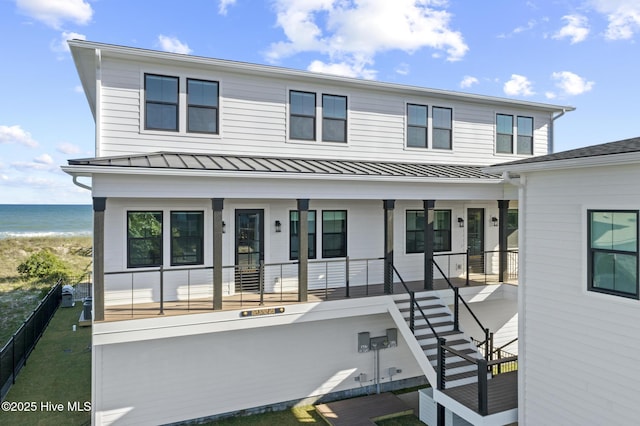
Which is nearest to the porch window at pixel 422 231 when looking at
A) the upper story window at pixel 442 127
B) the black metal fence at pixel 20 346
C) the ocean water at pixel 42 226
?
the upper story window at pixel 442 127

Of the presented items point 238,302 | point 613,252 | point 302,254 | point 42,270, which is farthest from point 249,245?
point 42,270

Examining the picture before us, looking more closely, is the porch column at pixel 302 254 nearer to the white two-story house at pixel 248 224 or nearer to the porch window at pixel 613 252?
the white two-story house at pixel 248 224

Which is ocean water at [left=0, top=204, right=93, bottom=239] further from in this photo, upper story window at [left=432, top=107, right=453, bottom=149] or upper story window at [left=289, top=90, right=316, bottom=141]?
upper story window at [left=432, top=107, right=453, bottom=149]

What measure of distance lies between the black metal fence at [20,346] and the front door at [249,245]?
20.1 feet

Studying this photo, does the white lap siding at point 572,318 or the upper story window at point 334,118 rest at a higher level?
the upper story window at point 334,118

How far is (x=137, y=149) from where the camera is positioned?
986 cm

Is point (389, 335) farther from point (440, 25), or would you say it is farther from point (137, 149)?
point (440, 25)

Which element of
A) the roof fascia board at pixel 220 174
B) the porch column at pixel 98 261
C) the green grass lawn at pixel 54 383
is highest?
the roof fascia board at pixel 220 174

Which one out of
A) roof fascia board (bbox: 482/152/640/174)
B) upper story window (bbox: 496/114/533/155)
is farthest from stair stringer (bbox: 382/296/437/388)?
upper story window (bbox: 496/114/533/155)

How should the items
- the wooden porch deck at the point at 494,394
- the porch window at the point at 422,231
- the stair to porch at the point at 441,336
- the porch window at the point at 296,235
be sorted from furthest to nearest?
the porch window at the point at 422,231 < the porch window at the point at 296,235 < the stair to porch at the point at 441,336 < the wooden porch deck at the point at 494,394

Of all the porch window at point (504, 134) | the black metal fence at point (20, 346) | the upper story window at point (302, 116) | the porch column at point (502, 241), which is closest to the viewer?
the black metal fence at point (20, 346)

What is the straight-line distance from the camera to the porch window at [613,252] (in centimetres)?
635

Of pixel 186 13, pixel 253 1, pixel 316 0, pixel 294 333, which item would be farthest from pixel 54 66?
pixel 294 333

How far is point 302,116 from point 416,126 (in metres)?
3.98
